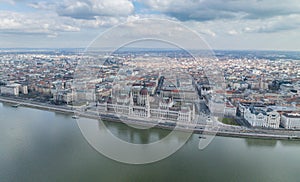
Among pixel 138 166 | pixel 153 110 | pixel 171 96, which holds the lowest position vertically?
pixel 138 166

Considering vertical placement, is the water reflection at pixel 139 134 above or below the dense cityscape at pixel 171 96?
below

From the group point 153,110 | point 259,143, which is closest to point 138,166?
point 153,110

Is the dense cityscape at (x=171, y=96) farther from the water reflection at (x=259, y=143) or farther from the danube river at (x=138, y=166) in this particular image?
the danube river at (x=138, y=166)

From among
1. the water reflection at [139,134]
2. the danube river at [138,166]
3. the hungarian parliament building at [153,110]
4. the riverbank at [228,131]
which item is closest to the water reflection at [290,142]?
the danube river at [138,166]

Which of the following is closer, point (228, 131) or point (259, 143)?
point (259, 143)

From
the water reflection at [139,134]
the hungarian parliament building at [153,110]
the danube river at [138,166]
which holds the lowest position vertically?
the danube river at [138,166]

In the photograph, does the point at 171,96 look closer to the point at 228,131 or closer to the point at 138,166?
the point at 228,131

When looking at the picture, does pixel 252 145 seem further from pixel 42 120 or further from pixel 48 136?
pixel 42 120

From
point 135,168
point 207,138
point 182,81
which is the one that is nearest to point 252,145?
point 207,138

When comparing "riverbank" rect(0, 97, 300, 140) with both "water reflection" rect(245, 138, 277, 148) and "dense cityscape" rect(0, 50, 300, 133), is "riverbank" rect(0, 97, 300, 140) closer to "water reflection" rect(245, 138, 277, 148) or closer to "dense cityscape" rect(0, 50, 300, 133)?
"water reflection" rect(245, 138, 277, 148)
